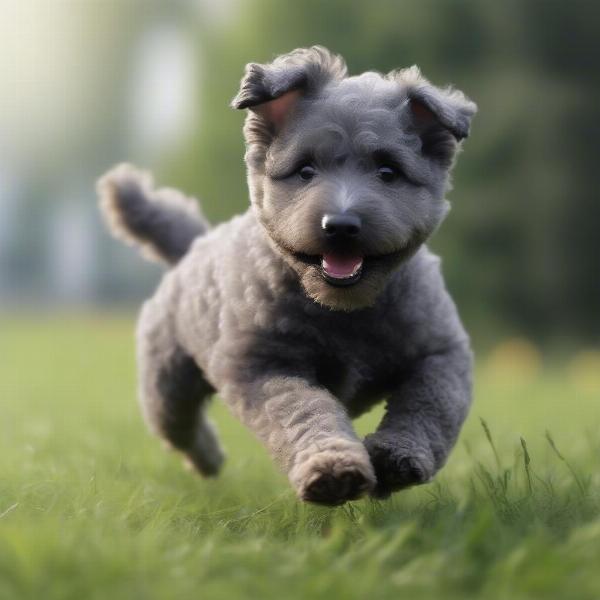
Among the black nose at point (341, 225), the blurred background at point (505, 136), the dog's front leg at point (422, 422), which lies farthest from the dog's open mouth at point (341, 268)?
the blurred background at point (505, 136)

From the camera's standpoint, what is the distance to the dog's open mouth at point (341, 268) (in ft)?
12.0

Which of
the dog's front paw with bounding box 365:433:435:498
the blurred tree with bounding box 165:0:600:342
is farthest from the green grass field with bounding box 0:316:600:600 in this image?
the blurred tree with bounding box 165:0:600:342

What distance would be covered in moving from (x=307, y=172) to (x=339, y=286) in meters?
0.44

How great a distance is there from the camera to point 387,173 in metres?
3.72

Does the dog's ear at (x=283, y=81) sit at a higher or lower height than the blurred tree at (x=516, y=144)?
lower

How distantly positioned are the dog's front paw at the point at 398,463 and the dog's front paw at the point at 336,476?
0.90 ft

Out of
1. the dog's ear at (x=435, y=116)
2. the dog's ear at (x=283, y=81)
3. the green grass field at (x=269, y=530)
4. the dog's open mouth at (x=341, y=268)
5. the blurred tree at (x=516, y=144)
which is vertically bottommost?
the green grass field at (x=269, y=530)

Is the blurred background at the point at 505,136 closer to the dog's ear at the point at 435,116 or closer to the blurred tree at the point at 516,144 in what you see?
the blurred tree at the point at 516,144

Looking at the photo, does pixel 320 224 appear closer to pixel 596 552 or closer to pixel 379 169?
pixel 379 169

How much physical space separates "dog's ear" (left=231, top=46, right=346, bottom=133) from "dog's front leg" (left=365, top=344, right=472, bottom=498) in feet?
3.69

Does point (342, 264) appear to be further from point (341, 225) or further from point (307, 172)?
point (307, 172)

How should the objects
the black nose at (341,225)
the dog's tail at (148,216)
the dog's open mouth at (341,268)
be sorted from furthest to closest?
the dog's tail at (148,216) < the dog's open mouth at (341,268) < the black nose at (341,225)

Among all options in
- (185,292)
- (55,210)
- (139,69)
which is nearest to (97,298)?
(55,210)

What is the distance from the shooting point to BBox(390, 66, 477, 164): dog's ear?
378 centimetres
